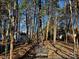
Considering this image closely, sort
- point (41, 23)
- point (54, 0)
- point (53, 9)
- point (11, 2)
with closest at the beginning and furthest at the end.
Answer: point (11, 2)
point (54, 0)
point (53, 9)
point (41, 23)

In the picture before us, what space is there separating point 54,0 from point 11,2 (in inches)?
899

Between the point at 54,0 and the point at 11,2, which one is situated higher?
the point at 54,0

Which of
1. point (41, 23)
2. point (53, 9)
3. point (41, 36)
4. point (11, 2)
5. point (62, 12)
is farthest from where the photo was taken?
point (41, 36)

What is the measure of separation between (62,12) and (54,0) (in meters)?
5.79

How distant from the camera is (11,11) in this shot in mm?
14812

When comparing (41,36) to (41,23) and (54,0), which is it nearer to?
(41,23)

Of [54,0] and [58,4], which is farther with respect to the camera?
[58,4]

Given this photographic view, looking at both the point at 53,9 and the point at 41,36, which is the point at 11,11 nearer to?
the point at 53,9

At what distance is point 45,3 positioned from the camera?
40406mm

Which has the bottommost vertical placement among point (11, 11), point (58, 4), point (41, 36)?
point (41, 36)

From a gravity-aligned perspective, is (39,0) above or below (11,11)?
above

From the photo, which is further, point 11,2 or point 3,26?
point 3,26

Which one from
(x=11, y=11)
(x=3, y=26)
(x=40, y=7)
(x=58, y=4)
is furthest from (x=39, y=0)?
(x=11, y=11)

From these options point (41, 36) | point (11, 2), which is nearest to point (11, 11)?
point (11, 2)
